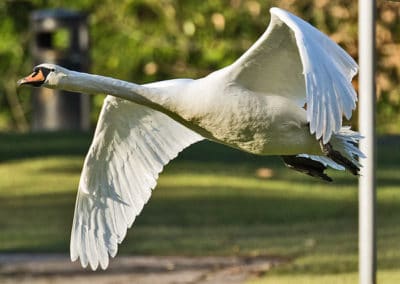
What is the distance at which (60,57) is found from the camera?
63.6 feet

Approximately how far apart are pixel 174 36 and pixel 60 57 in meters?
2.64

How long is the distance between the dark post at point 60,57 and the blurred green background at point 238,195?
814 millimetres

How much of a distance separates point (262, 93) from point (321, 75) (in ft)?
3.29

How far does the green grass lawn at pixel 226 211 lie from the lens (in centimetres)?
1076

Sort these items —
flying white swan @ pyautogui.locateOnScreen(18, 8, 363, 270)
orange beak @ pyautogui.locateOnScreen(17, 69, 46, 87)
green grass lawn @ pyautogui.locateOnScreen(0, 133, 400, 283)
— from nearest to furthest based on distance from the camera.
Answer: flying white swan @ pyautogui.locateOnScreen(18, 8, 363, 270) < orange beak @ pyautogui.locateOnScreen(17, 69, 46, 87) < green grass lawn @ pyautogui.locateOnScreen(0, 133, 400, 283)

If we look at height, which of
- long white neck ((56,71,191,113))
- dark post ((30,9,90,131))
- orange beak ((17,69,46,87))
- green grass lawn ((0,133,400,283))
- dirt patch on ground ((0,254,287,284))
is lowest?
dirt patch on ground ((0,254,287,284))

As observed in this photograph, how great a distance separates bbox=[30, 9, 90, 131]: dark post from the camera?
61.3 feet

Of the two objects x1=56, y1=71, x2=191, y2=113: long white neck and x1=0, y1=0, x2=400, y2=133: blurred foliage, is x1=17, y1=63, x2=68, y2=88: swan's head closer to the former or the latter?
x1=56, y1=71, x2=191, y2=113: long white neck

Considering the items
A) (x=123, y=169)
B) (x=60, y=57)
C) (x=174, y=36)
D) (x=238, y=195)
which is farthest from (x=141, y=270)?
(x=174, y=36)

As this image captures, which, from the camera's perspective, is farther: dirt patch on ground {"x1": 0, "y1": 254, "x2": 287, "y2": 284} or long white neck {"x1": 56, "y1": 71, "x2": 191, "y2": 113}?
dirt patch on ground {"x1": 0, "y1": 254, "x2": 287, "y2": 284}

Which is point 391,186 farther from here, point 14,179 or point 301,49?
point 301,49

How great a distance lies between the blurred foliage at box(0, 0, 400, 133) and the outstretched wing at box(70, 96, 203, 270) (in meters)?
10.4

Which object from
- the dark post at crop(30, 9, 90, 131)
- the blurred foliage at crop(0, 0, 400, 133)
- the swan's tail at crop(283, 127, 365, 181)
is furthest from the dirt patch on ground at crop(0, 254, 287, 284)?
the blurred foliage at crop(0, 0, 400, 133)

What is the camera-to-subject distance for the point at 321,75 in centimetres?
618
